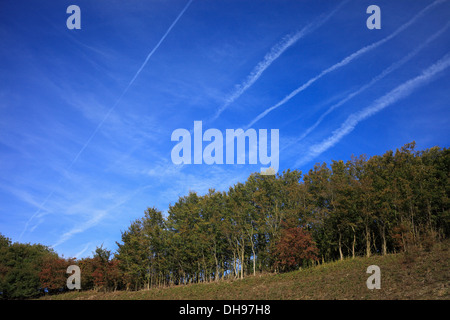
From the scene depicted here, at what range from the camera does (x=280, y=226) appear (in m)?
48.3

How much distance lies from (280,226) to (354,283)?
2040 cm

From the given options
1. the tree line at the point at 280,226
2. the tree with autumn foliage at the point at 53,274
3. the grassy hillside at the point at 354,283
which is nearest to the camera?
the grassy hillside at the point at 354,283

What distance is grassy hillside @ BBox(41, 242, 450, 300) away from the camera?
2295 centimetres

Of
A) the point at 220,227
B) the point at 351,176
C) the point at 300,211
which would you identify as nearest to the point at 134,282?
the point at 220,227

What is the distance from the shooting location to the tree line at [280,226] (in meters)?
39.8

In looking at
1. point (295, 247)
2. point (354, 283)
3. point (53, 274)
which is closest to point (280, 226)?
point (295, 247)

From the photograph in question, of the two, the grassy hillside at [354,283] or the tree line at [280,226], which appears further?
the tree line at [280,226]

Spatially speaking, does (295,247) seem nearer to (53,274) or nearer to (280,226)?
(280,226)

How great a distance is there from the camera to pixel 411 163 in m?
43.5

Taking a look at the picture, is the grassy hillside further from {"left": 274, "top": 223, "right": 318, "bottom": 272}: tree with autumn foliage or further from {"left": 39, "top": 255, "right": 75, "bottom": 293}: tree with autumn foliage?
{"left": 39, "top": 255, "right": 75, "bottom": 293}: tree with autumn foliage

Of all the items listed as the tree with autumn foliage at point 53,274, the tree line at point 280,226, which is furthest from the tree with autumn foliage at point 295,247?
the tree with autumn foliage at point 53,274

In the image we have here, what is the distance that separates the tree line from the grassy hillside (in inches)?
147

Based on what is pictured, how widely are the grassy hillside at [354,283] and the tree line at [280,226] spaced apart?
12.3ft

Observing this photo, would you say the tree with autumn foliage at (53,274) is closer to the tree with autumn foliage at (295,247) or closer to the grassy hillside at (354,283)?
the grassy hillside at (354,283)
